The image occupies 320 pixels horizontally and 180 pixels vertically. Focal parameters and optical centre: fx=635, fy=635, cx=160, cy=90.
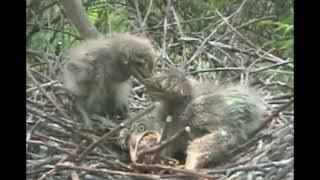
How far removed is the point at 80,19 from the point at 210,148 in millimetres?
593

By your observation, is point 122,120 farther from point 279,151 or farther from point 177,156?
point 279,151

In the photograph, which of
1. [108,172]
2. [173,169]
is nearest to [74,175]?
[108,172]

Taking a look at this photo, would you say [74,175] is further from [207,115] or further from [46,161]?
[207,115]

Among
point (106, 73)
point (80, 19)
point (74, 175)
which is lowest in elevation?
point (74, 175)

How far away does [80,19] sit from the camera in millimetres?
1571

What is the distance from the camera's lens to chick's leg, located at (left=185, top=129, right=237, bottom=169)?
3.63 ft

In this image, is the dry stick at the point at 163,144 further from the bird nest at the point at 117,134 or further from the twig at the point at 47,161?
the twig at the point at 47,161

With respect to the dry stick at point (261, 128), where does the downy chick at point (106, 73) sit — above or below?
above

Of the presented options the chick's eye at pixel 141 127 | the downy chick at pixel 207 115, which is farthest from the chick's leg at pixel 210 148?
the chick's eye at pixel 141 127

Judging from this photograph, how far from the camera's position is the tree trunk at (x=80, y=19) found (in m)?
1.54

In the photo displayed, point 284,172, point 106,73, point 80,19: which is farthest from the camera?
point 80,19

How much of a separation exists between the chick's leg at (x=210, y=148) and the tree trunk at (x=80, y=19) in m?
0.49
